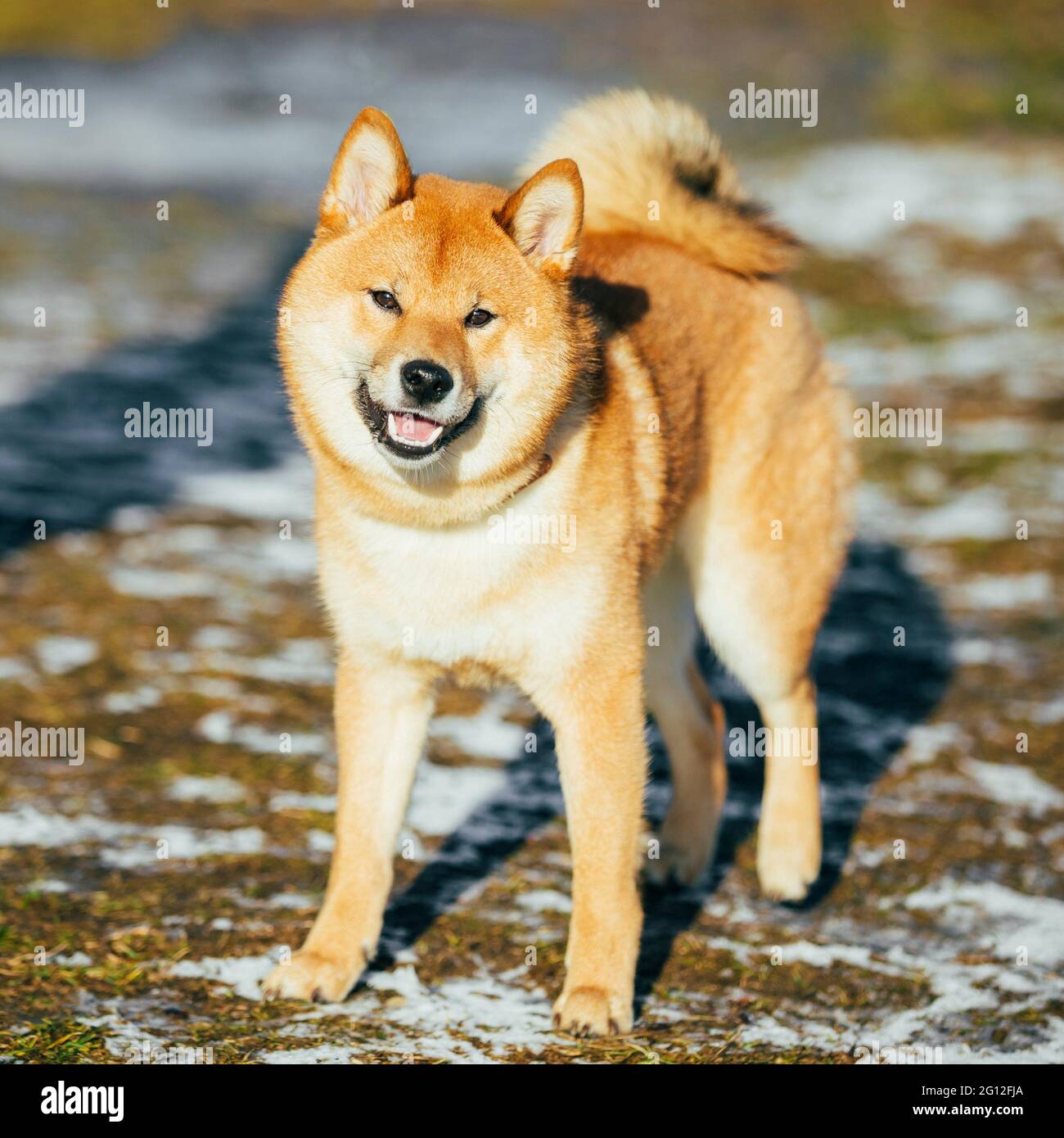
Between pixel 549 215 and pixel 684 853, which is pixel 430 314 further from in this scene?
pixel 684 853

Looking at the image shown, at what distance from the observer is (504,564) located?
3393 millimetres

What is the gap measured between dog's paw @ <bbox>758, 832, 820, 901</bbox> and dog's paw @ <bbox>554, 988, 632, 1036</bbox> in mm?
904

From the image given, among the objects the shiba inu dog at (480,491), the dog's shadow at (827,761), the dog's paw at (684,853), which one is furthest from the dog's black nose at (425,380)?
the dog's paw at (684,853)

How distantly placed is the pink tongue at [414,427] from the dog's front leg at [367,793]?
2.11 feet

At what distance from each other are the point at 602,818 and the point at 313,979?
792 mm

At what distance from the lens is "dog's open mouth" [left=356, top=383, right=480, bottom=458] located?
10.5ft

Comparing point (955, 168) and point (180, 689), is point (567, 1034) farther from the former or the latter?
point (955, 168)

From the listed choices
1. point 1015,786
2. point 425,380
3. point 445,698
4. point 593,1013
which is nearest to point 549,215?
point 425,380

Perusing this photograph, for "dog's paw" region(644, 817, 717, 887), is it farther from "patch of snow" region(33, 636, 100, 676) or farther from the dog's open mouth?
"patch of snow" region(33, 636, 100, 676)

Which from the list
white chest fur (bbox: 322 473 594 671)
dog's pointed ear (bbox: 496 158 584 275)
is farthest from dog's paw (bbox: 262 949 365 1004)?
dog's pointed ear (bbox: 496 158 584 275)

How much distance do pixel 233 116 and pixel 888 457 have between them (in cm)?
1060

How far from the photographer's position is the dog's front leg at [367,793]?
11.7 ft

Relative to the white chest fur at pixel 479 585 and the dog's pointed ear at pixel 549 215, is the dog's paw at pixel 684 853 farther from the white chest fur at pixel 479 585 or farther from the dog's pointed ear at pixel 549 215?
the dog's pointed ear at pixel 549 215
